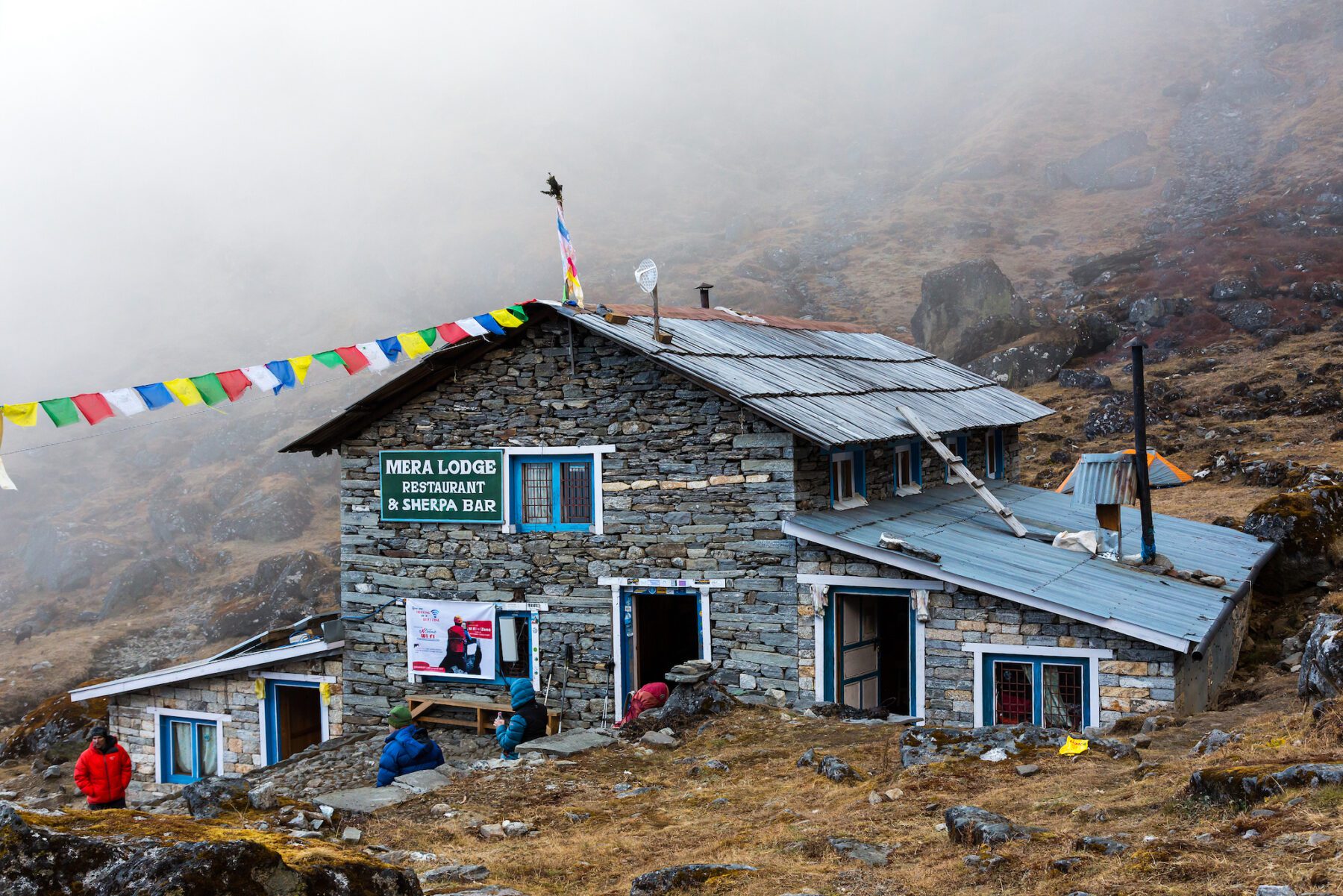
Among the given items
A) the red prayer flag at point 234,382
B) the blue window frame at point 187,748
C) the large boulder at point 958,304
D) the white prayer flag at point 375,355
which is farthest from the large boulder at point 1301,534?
the large boulder at point 958,304

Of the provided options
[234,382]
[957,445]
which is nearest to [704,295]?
[957,445]

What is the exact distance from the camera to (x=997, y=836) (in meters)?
6.59

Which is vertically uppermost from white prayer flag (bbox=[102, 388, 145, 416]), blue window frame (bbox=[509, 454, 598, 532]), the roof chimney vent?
the roof chimney vent

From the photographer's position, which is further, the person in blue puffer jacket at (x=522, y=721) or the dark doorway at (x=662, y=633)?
the dark doorway at (x=662, y=633)

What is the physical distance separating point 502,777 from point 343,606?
7010 mm

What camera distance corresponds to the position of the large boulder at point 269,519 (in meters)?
46.7

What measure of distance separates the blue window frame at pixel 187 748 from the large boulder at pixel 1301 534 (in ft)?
58.9

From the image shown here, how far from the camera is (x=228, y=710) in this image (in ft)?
57.2

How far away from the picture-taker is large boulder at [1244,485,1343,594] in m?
18.3

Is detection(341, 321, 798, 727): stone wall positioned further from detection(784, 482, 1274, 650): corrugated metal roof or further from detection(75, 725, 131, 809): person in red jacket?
detection(75, 725, 131, 809): person in red jacket

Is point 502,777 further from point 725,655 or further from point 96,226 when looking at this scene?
point 96,226

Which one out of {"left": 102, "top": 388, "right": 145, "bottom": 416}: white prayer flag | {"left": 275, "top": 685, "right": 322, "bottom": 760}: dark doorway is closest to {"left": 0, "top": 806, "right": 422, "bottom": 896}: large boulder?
{"left": 102, "top": 388, "right": 145, "bottom": 416}: white prayer flag

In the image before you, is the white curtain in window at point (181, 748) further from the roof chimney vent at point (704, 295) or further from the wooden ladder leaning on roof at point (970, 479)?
the wooden ladder leaning on roof at point (970, 479)

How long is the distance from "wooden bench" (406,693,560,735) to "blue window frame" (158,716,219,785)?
3852 millimetres
